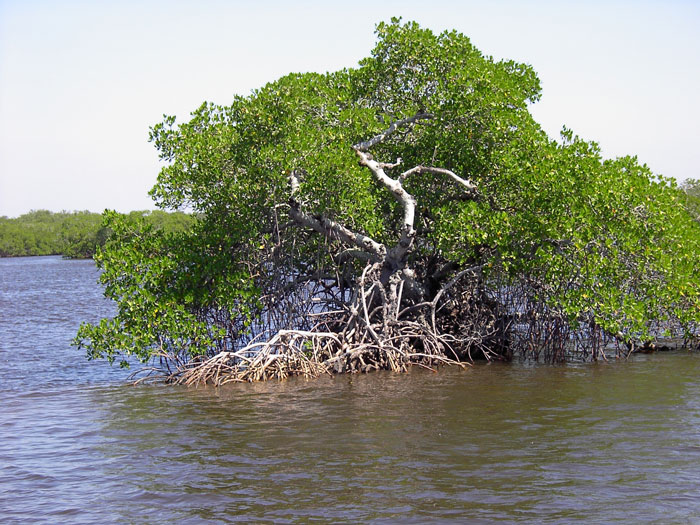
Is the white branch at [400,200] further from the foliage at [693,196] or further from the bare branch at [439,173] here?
Answer: the foliage at [693,196]

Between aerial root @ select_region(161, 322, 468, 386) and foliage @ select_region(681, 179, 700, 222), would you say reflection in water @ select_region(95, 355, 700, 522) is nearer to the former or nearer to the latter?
aerial root @ select_region(161, 322, 468, 386)

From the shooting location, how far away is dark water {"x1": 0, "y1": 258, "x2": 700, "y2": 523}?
291 inches

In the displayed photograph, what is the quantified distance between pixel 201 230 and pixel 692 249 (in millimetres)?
7991

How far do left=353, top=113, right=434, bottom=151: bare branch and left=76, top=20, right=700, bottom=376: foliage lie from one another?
39 mm

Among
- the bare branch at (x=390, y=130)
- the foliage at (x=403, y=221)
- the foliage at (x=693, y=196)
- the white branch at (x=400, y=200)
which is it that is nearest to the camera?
the foliage at (x=403, y=221)

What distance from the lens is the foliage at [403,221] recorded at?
478 inches

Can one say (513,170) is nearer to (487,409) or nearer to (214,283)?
(487,409)

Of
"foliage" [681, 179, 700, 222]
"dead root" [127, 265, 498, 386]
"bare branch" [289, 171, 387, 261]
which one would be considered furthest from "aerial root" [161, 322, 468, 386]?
"foliage" [681, 179, 700, 222]

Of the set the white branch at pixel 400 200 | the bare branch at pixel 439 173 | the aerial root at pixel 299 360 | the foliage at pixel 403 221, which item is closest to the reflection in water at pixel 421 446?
the aerial root at pixel 299 360

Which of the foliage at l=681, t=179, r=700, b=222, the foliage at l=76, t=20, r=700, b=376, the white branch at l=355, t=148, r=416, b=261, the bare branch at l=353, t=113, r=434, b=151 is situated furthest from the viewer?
the foliage at l=681, t=179, r=700, b=222

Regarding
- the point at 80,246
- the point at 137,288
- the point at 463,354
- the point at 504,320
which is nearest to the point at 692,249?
the point at 504,320

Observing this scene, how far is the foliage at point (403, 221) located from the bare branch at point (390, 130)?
39 millimetres

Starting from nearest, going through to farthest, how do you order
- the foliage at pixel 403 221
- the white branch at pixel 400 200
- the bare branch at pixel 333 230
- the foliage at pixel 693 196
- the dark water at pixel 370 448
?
the dark water at pixel 370 448
the foliage at pixel 403 221
the white branch at pixel 400 200
the bare branch at pixel 333 230
the foliage at pixel 693 196

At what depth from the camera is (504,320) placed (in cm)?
1390
